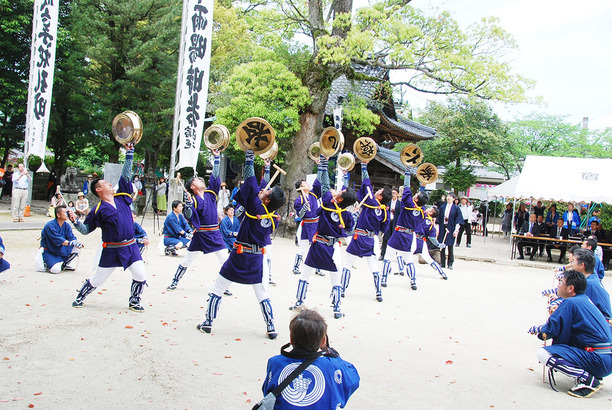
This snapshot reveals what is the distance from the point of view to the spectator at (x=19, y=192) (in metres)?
15.4

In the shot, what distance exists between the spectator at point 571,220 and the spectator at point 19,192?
18.0 meters

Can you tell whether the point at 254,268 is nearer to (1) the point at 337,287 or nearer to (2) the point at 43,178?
(1) the point at 337,287

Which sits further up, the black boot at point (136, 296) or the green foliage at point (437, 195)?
the green foliage at point (437, 195)

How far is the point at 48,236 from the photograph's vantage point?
333 inches

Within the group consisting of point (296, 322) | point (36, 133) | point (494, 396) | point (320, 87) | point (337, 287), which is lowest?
point (494, 396)

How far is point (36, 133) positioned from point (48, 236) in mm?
8374

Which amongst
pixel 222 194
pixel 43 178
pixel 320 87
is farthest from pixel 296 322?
pixel 43 178

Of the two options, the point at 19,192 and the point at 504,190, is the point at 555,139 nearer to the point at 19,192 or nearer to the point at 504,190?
the point at 504,190

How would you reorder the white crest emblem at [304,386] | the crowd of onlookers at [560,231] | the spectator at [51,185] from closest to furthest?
the white crest emblem at [304,386]
the crowd of onlookers at [560,231]
the spectator at [51,185]

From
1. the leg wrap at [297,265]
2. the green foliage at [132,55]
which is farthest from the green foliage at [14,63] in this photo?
the leg wrap at [297,265]

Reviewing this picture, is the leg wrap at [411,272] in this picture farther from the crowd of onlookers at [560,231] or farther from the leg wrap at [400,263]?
the crowd of onlookers at [560,231]

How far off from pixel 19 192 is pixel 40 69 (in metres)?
3.94

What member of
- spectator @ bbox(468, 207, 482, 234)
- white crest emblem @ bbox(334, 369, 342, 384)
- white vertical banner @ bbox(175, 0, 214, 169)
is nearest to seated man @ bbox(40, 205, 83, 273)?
white vertical banner @ bbox(175, 0, 214, 169)

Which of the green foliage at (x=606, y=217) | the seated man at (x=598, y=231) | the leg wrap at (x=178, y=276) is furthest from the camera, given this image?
the green foliage at (x=606, y=217)
